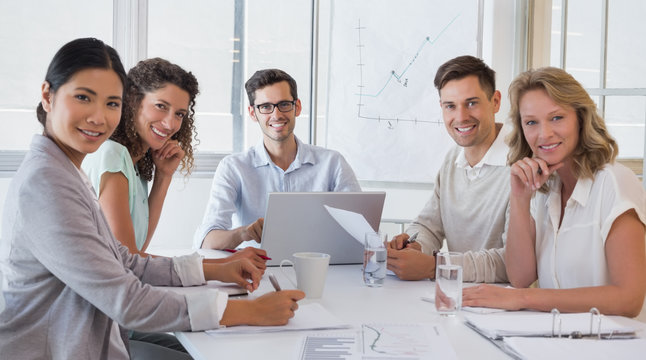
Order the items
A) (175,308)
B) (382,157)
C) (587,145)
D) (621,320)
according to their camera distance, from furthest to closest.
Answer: (382,157)
(587,145)
(621,320)
(175,308)

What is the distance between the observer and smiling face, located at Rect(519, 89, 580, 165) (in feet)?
5.02

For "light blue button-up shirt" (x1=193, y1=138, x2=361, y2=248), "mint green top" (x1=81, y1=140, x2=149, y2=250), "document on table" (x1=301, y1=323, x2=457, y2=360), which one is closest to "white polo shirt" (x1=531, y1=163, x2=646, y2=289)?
"document on table" (x1=301, y1=323, x2=457, y2=360)

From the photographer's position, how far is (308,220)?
166 centimetres

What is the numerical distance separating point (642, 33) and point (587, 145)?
1.33 meters

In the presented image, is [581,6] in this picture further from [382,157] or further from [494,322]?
[494,322]

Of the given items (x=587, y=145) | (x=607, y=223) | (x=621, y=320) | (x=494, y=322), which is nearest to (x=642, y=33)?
(x=587, y=145)

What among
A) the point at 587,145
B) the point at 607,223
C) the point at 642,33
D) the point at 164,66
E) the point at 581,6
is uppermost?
the point at 581,6

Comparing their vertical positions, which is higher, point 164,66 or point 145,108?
point 164,66

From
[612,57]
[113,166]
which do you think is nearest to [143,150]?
[113,166]

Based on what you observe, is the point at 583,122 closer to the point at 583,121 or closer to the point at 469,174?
the point at 583,121

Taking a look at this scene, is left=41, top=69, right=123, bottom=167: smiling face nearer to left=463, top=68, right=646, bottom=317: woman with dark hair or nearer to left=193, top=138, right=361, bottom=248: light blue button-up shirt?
left=463, top=68, right=646, bottom=317: woman with dark hair

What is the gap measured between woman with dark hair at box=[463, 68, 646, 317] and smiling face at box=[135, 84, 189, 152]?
1095 millimetres

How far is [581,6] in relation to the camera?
2820 millimetres

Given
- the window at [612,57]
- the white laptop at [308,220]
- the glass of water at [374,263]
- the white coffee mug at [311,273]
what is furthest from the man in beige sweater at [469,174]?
the window at [612,57]
